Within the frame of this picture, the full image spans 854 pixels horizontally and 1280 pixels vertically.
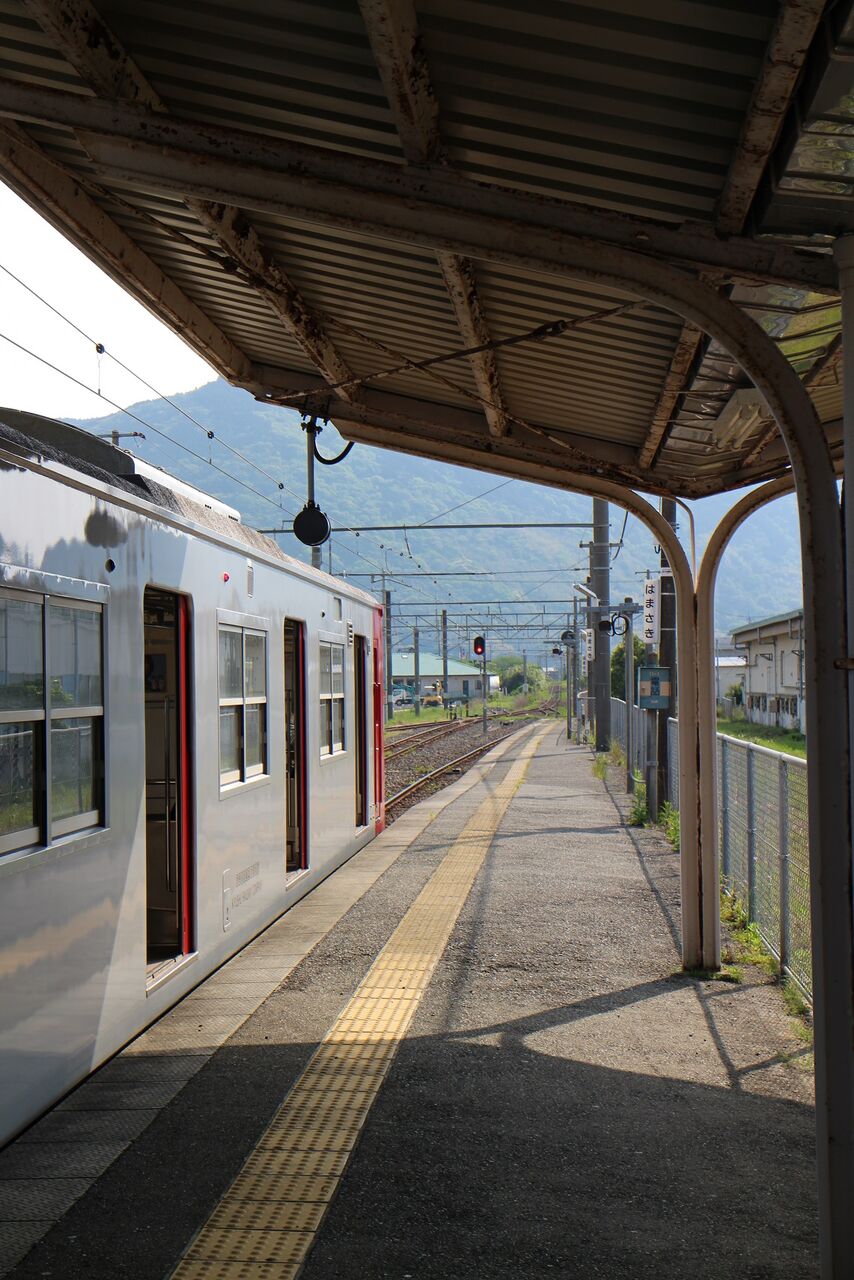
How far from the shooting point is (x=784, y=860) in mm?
6898

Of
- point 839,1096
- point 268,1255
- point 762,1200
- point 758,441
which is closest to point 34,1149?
point 268,1255

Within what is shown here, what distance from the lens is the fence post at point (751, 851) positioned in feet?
26.3

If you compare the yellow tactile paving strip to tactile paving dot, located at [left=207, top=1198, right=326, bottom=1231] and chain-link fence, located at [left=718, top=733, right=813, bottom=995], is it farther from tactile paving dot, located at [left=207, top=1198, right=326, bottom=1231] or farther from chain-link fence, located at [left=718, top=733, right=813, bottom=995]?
chain-link fence, located at [left=718, top=733, right=813, bottom=995]

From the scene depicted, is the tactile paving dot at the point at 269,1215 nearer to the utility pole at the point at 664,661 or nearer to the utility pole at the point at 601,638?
the utility pole at the point at 664,661

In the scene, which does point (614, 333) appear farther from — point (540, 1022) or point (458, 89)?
point (540, 1022)

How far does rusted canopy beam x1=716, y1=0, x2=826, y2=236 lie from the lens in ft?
8.52

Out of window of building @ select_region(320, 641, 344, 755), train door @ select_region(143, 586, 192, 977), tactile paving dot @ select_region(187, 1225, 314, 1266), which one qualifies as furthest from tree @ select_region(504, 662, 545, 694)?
tactile paving dot @ select_region(187, 1225, 314, 1266)

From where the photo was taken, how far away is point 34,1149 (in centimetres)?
436

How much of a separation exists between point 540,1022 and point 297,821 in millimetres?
3879

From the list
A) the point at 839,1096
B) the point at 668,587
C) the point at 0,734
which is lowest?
the point at 839,1096

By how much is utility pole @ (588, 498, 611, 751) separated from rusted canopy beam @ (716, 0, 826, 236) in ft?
70.3

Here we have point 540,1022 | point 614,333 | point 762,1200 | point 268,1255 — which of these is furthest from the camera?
point 540,1022

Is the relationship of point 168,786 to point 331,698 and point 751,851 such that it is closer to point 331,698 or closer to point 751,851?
point 751,851

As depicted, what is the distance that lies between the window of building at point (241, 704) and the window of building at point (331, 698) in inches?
90.3
